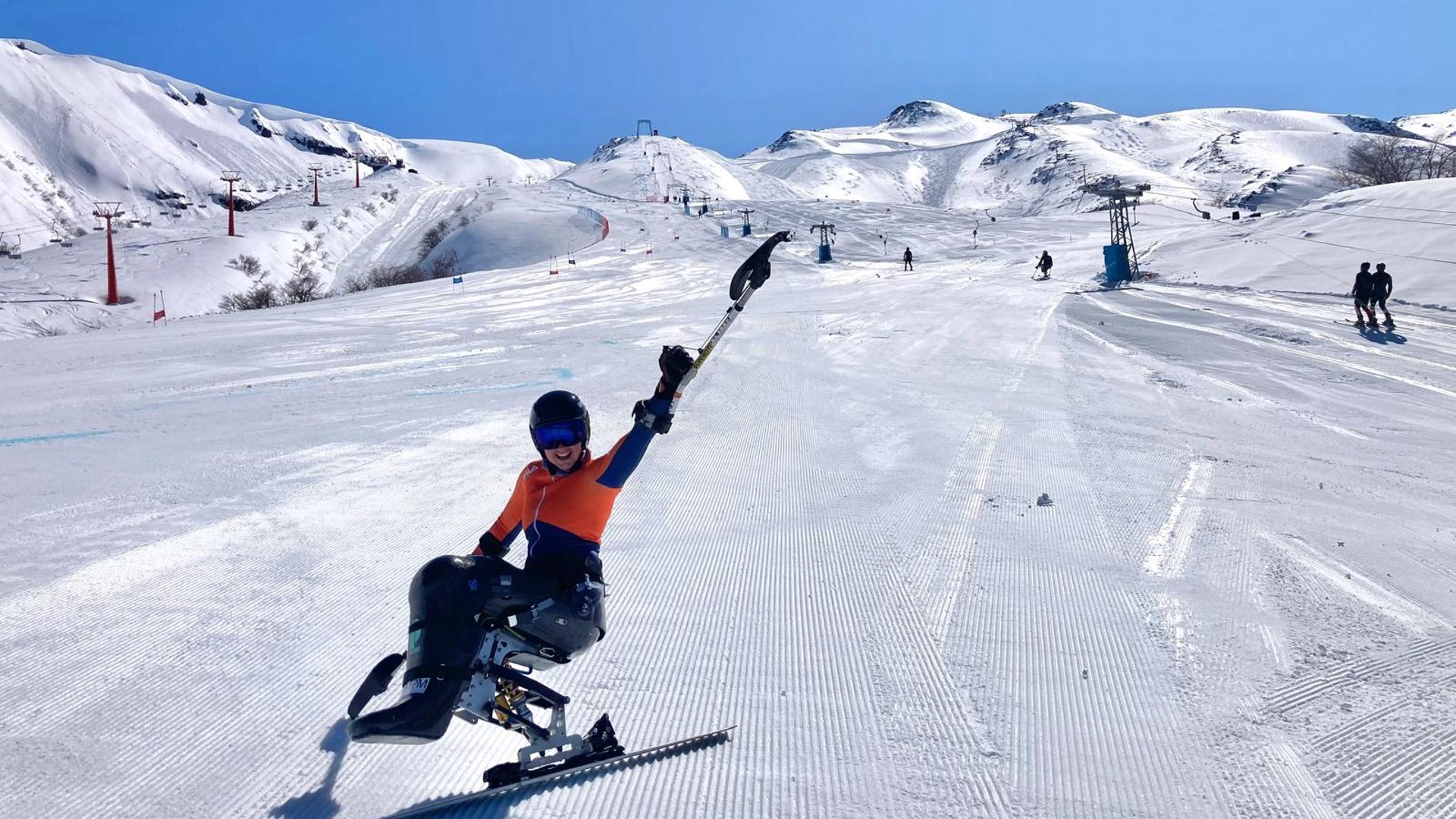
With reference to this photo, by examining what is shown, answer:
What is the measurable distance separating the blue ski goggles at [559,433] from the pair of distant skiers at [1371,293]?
17.6 m

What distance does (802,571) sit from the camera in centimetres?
535

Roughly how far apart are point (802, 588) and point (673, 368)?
87.8 inches

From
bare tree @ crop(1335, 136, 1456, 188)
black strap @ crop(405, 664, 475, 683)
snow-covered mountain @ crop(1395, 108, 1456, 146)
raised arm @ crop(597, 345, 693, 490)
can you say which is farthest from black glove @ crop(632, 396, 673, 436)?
snow-covered mountain @ crop(1395, 108, 1456, 146)

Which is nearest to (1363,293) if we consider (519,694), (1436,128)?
(519,694)

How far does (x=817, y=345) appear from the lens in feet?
53.2

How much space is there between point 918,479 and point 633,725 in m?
4.33

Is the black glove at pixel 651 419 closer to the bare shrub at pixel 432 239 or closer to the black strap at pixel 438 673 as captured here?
the black strap at pixel 438 673

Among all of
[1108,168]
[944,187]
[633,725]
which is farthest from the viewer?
[944,187]

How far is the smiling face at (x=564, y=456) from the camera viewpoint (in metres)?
3.29

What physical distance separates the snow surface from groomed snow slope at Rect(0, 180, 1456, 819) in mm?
23

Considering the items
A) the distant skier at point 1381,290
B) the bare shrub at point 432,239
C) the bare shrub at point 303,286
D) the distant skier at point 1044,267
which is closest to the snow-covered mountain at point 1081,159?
the distant skier at point 1044,267

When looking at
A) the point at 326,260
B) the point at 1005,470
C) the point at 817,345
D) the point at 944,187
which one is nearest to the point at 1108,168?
the point at 944,187

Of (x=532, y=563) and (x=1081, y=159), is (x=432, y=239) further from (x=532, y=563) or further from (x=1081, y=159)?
(x=1081, y=159)

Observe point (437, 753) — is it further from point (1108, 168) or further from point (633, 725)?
point (1108, 168)
